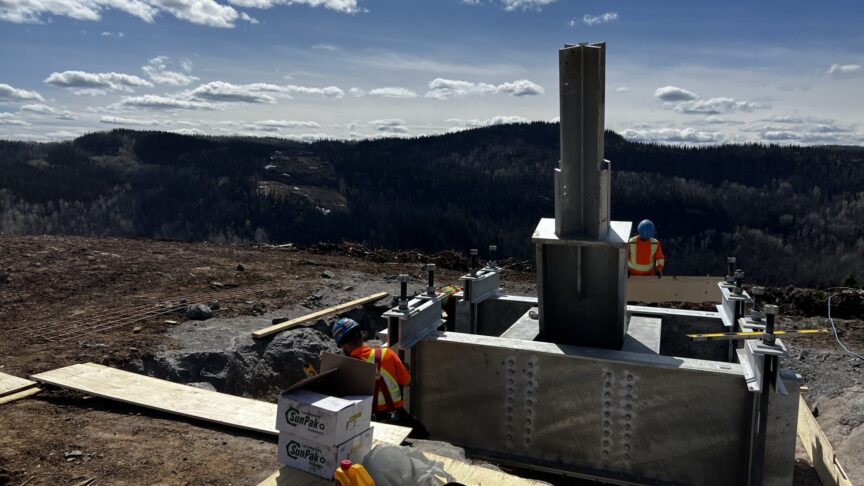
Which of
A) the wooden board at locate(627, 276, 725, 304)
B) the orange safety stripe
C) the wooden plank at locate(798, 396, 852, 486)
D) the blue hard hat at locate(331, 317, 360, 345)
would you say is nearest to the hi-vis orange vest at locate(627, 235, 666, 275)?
the wooden board at locate(627, 276, 725, 304)

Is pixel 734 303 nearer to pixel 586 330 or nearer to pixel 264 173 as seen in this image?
pixel 586 330

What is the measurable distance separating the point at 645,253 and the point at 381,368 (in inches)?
287

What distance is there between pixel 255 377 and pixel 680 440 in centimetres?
556

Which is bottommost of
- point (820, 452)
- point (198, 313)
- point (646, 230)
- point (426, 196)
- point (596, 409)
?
point (426, 196)

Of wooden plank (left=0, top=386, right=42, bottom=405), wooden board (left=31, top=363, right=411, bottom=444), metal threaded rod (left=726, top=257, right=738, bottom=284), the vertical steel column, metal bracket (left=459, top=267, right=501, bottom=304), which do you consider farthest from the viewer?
metal bracket (left=459, top=267, right=501, bottom=304)

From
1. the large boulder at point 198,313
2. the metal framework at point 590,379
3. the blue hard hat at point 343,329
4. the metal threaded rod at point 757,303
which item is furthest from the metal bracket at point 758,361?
the large boulder at point 198,313

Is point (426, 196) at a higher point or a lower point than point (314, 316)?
lower

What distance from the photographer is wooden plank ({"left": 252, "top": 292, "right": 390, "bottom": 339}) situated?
30.7 feet

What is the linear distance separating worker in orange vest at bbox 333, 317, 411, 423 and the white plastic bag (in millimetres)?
1483

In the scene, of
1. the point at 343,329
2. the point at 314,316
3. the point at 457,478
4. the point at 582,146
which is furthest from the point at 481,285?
the point at 457,478

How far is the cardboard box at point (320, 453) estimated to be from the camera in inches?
160

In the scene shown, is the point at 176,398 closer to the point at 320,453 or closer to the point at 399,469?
the point at 320,453

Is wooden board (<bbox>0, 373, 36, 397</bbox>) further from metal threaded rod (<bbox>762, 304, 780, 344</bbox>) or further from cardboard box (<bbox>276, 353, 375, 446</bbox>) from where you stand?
metal threaded rod (<bbox>762, 304, 780, 344</bbox>)

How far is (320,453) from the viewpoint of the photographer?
412 centimetres
